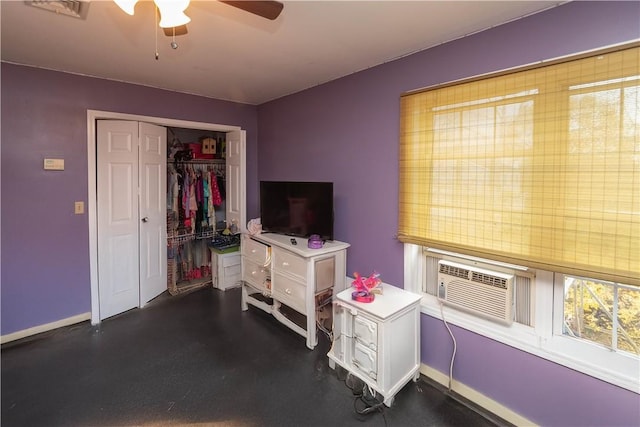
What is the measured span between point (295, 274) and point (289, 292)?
204 mm

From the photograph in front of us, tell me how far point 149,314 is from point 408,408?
2.73 m

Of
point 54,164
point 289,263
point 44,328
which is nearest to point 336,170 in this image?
point 289,263

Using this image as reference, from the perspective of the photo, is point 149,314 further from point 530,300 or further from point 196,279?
point 530,300

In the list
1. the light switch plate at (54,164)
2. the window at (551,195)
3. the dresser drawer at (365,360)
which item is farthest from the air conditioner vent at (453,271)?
the light switch plate at (54,164)

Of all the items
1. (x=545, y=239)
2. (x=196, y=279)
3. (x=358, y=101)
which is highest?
(x=358, y=101)

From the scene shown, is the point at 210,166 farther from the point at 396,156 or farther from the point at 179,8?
the point at 179,8

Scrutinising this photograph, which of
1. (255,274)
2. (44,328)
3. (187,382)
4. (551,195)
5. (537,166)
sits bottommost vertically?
(187,382)

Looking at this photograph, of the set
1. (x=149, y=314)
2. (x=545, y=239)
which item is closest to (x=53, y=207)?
(x=149, y=314)

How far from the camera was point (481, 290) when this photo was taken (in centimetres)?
195

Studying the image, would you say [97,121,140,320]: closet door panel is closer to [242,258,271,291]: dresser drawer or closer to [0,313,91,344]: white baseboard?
[0,313,91,344]: white baseboard

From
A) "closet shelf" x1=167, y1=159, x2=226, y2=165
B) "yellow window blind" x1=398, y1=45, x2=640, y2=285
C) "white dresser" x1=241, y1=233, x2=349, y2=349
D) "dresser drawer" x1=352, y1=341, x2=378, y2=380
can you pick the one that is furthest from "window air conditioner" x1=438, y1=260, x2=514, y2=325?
"closet shelf" x1=167, y1=159, x2=226, y2=165

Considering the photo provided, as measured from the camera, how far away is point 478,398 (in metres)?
1.96

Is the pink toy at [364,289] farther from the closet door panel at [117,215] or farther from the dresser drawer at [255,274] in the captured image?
the closet door panel at [117,215]

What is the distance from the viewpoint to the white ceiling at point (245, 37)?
171cm
